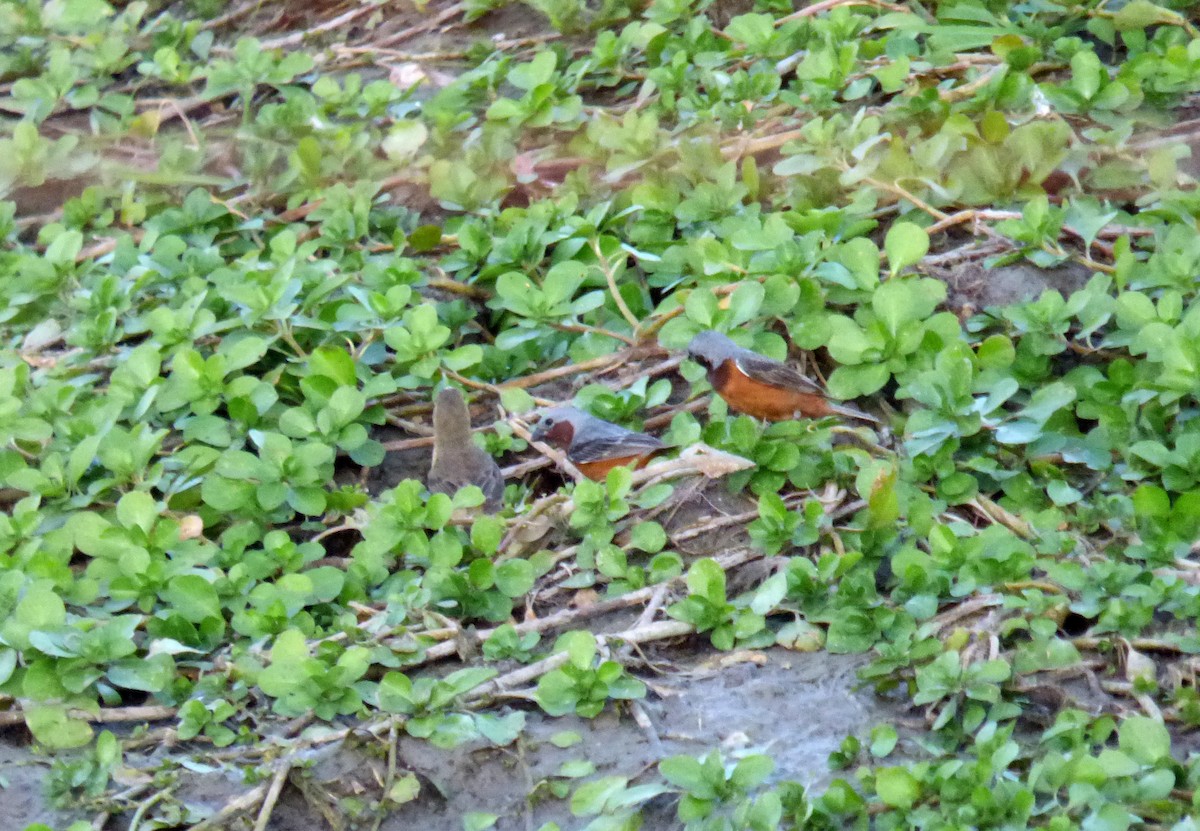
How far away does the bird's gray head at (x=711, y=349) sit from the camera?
458 cm

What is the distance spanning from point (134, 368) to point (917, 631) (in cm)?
282

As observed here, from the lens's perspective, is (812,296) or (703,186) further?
(703,186)

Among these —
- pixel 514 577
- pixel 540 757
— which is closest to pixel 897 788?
pixel 540 757

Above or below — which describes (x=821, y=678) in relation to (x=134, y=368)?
below

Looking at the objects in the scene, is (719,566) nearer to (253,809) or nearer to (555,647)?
(555,647)

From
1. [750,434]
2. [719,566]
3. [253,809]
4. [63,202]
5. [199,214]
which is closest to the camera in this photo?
[253,809]

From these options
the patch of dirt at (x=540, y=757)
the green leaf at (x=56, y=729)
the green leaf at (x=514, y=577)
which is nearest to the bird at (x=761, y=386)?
the green leaf at (x=514, y=577)

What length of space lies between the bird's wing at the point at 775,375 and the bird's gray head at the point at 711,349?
0.06 meters

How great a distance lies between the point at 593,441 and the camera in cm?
466

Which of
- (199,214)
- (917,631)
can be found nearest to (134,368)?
(199,214)

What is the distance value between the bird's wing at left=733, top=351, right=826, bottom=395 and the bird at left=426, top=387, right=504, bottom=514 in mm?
864

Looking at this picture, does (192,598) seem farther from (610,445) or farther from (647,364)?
(647,364)

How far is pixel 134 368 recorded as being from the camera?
16.4ft

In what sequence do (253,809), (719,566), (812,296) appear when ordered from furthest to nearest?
1. (812,296)
2. (719,566)
3. (253,809)
